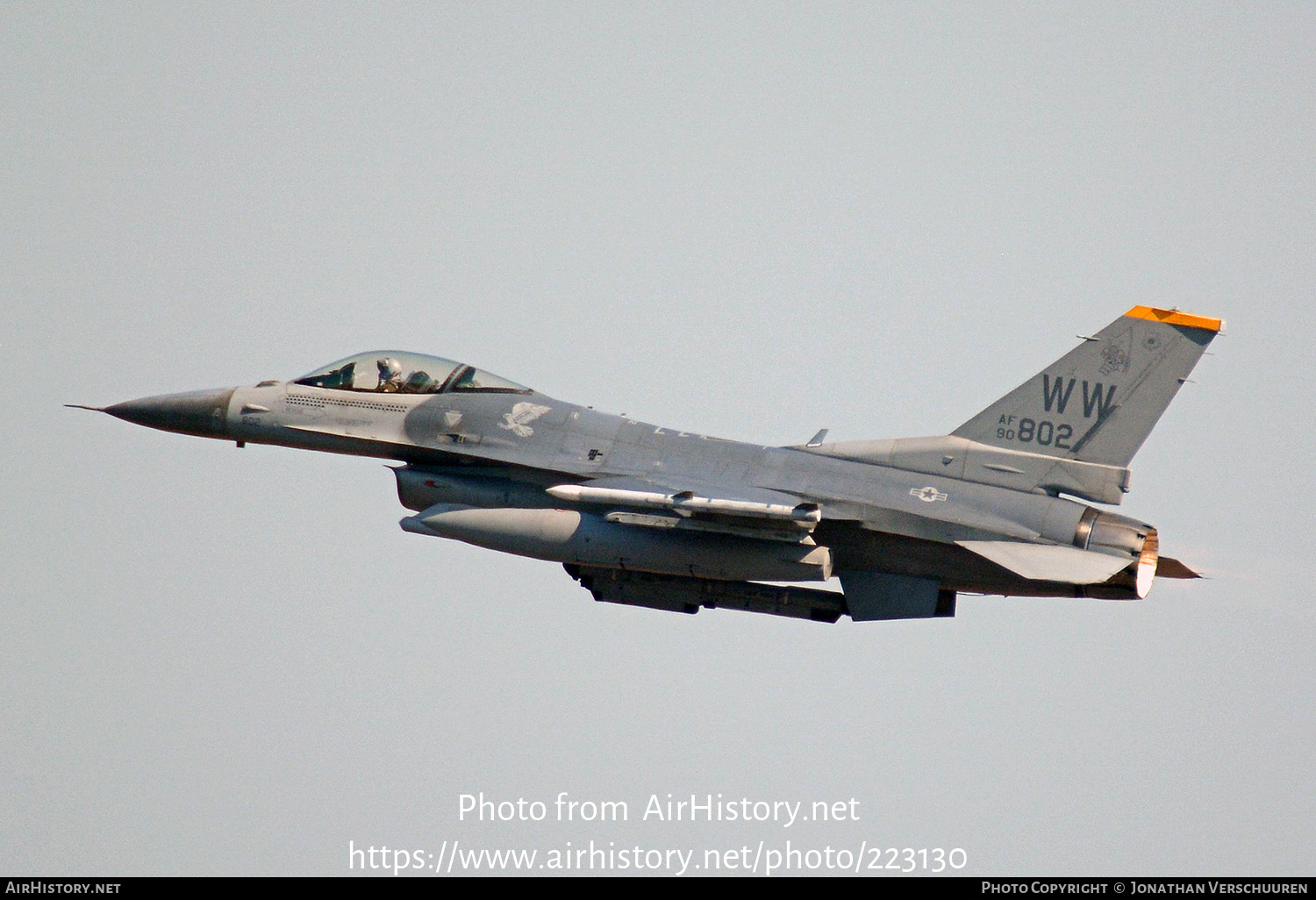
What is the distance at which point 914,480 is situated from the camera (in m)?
18.0

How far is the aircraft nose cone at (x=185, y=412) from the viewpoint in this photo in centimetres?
2003

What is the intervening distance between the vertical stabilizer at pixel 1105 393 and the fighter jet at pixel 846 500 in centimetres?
2

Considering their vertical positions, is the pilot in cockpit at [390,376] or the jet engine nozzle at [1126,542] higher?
the pilot in cockpit at [390,376]

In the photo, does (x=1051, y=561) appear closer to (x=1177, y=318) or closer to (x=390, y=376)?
(x=1177, y=318)

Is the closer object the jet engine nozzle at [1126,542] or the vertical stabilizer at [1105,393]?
the jet engine nozzle at [1126,542]

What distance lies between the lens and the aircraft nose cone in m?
20.0

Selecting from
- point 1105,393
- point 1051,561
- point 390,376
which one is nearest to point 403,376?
point 390,376

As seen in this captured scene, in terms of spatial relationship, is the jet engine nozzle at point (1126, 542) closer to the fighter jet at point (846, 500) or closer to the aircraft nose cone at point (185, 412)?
the fighter jet at point (846, 500)

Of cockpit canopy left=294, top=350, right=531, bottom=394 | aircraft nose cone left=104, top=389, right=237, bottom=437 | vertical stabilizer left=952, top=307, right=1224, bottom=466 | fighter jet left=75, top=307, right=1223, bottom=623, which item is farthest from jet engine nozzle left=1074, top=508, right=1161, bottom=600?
aircraft nose cone left=104, top=389, right=237, bottom=437

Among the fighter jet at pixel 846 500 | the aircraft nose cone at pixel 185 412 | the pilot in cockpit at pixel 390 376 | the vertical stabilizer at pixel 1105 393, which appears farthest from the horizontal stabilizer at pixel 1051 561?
the aircraft nose cone at pixel 185 412

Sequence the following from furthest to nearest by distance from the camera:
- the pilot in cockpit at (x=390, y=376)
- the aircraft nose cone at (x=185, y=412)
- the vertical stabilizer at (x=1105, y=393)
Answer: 1. the aircraft nose cone at (x=185, y=412)
2. the pilot in cockpit at (x=390, y=376)
3. the vertical stabilizer at (x=1105, y=393)

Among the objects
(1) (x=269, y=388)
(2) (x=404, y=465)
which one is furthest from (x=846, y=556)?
(1) (x=269, y=388)

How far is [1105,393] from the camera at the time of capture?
1786 cm
